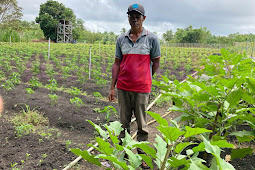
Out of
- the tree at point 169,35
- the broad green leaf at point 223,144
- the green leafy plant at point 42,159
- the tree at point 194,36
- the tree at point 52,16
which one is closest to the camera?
the broad green leaf at point 223,144

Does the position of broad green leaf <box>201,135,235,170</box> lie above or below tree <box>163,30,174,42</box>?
below

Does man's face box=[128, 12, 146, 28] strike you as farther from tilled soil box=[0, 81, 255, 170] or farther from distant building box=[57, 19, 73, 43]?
distant building box=[57, 19, 73, 43]

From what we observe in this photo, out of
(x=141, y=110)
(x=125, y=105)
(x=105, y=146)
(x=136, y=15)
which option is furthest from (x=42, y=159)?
(x=105, y=146)

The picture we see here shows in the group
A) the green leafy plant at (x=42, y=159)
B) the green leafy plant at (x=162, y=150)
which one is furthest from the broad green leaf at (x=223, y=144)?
the green leafy plant at (x=42, y=159)

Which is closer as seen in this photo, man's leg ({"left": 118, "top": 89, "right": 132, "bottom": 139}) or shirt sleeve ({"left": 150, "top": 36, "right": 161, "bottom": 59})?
shirt sleeve ({"left": 150, "top": 36, "right": 161, "bottom": 59})

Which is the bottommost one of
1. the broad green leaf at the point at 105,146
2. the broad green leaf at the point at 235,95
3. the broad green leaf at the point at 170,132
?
the broad green leaf at the point at 105,146

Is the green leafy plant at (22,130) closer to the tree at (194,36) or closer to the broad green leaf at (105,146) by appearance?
the broad green leaf at (105,146)

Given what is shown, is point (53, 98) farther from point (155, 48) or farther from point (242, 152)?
point (242, 152)

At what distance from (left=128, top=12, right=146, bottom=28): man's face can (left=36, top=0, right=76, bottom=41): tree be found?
125 feet

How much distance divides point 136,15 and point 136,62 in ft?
1.71

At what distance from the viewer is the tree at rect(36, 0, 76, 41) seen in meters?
38.4

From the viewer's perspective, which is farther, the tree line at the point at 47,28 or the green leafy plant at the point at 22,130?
the tree line at the point at 47,28

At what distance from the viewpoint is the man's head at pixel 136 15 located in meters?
2.62

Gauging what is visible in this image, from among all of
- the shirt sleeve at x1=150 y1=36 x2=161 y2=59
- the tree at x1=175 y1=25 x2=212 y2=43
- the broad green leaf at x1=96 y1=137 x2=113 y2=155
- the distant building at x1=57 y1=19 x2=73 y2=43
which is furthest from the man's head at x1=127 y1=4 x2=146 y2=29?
the tree at x1=175 y1=25 x2=212 y2=43
